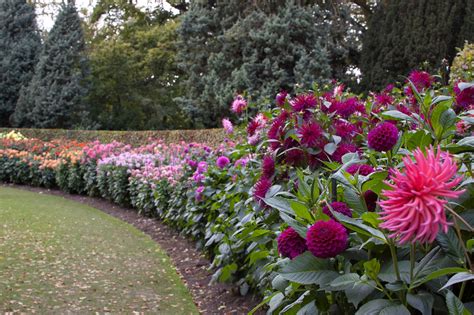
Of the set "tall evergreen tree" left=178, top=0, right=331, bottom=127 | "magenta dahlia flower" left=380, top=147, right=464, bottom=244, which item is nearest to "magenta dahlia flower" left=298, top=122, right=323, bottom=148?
"magenta dahlia flower" left=380, top=147, right=464, bottom=244

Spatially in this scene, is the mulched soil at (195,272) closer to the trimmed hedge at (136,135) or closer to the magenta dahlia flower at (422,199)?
the magenta dahlia flower at (422,199)

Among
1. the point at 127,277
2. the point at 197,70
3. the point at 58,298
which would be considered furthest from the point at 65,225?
the point at 197,70

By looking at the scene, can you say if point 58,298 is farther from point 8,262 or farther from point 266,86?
point 266,86

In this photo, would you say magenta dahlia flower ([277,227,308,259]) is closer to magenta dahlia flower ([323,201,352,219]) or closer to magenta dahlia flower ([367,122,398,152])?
magenta dahlia flower ([323,201,352,219])

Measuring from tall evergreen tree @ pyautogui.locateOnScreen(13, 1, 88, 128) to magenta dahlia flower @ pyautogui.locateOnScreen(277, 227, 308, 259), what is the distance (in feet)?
55.1

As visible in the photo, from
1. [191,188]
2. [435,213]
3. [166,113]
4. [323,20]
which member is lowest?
[191,188]

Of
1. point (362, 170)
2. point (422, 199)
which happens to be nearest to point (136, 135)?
point (362, 170)

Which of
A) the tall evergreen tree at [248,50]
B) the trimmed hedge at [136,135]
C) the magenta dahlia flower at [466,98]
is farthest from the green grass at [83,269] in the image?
the tall evergreen tree at [248,50]

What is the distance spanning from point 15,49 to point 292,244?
1990 cm

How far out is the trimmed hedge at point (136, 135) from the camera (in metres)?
10.3

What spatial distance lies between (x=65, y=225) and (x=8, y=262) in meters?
1.91

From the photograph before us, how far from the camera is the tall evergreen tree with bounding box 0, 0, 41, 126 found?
60.8 ft

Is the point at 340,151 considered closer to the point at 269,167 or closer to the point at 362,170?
the point at 269,167

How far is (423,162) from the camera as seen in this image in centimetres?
71
